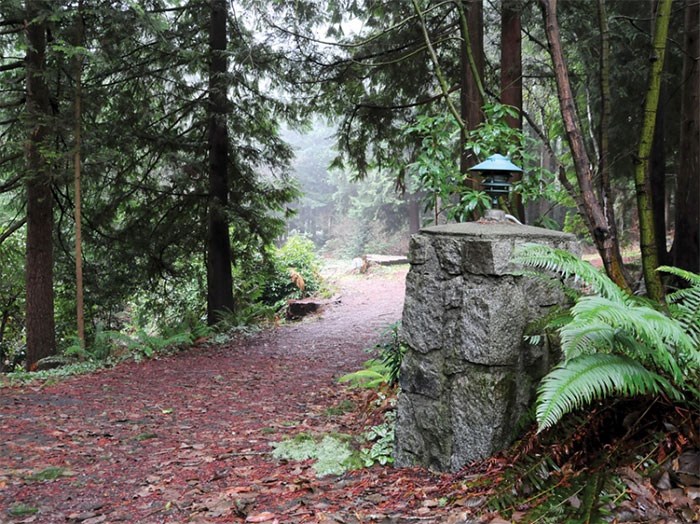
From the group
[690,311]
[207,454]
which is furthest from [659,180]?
[207,454]

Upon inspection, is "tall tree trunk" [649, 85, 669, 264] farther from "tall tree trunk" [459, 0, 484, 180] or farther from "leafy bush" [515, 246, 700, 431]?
"leafy bush" [515, 246, 700, 431]

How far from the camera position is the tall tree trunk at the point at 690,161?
5789 millimetres

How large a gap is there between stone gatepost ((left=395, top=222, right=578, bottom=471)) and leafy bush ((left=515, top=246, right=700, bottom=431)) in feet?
1.31

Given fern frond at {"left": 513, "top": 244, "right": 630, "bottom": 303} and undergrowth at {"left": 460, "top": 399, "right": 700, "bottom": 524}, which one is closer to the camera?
undergrowth at {"left": 460, "top": 399, "right": 700, "bottom": 524}

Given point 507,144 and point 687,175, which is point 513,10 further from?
point 687,175

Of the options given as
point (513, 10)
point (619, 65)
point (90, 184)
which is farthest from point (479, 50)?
point (90, 184)

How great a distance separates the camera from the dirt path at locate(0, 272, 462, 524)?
8.87ft

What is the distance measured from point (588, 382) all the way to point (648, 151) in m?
1.90

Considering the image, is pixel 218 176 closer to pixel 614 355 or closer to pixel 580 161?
pixel 580 161

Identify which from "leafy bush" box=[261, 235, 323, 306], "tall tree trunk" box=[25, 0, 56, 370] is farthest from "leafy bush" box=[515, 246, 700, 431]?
"leafy bush" box=[261, 235, 323, 306]

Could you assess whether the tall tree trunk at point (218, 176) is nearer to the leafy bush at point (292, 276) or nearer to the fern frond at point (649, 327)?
the leafy bush at point (292, 276)

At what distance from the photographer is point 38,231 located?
8.18 meters

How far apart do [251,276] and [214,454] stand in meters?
7.95

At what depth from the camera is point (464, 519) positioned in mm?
2109
